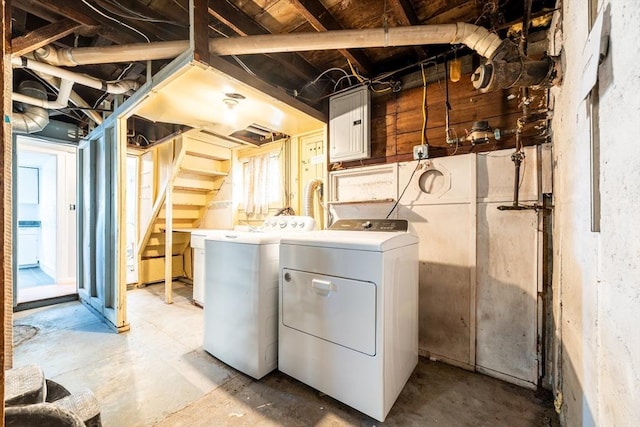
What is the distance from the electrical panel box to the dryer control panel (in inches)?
28.3

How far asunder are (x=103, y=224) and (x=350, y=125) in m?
2.80

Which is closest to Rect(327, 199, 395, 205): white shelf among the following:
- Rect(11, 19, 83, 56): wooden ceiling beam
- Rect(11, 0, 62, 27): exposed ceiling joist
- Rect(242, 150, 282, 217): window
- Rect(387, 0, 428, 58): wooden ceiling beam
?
Rect(242, 150, 282, 217): window

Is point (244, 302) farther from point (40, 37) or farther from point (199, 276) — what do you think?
point (40, 37)

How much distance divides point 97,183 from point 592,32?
405 cm

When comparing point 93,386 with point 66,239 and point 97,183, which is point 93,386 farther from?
point 66,239

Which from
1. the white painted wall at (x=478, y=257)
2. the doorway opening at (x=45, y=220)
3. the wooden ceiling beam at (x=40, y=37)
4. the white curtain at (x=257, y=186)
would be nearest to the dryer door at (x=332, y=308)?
the white painted wall at (x=478, y=257)

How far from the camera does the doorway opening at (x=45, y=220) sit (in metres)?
3.32

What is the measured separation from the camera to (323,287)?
1.56 m

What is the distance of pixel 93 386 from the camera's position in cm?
174

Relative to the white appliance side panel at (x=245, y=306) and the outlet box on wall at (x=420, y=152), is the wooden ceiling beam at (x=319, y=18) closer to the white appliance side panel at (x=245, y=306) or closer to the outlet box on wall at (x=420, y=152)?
the outlet box on wall at (x=420, y=152)

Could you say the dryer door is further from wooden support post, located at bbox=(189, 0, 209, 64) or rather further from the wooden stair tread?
the wooden stair tread

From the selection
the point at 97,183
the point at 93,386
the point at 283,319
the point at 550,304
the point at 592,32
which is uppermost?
the point at 592,32

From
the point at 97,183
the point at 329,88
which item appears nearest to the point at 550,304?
the point at 329,88

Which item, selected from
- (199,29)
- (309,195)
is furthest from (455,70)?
(199,29)
